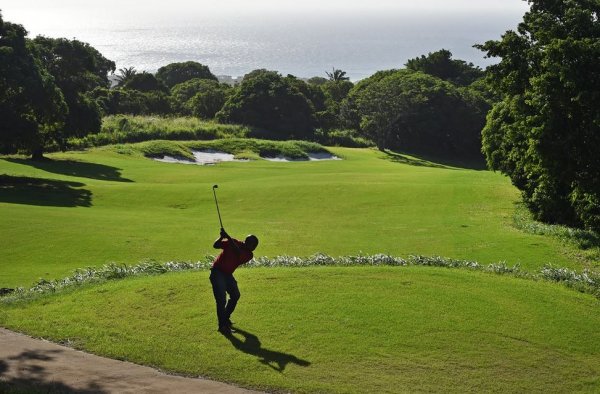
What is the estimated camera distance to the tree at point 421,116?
96.6 meters

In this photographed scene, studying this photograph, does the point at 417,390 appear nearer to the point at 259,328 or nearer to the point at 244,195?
the point at 259,328

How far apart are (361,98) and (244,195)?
2568 inches

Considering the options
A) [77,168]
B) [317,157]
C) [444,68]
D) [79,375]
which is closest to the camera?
[79,375]

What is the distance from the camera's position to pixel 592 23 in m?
25.4

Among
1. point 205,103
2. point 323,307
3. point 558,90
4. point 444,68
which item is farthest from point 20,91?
point 444,68

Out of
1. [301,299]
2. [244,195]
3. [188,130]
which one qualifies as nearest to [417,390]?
[301,299]

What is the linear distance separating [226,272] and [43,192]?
28.0 m

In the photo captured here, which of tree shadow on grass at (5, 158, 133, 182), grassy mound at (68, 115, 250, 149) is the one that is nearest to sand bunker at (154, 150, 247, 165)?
grassy mound at (68, 115, 250, 149)

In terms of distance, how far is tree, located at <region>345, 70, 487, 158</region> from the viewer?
96625mm

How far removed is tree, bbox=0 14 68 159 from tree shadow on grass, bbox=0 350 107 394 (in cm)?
3153

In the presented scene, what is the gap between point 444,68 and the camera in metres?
126

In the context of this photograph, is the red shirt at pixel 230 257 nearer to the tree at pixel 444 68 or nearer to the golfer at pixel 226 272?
the golfer at pixel 226 272

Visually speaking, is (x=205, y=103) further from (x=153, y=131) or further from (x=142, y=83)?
(x=153, y=131)

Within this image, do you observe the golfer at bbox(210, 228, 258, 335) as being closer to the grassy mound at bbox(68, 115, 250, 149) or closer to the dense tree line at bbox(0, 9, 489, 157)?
the grassy mound at bbox(68, 115, 250, 149)
